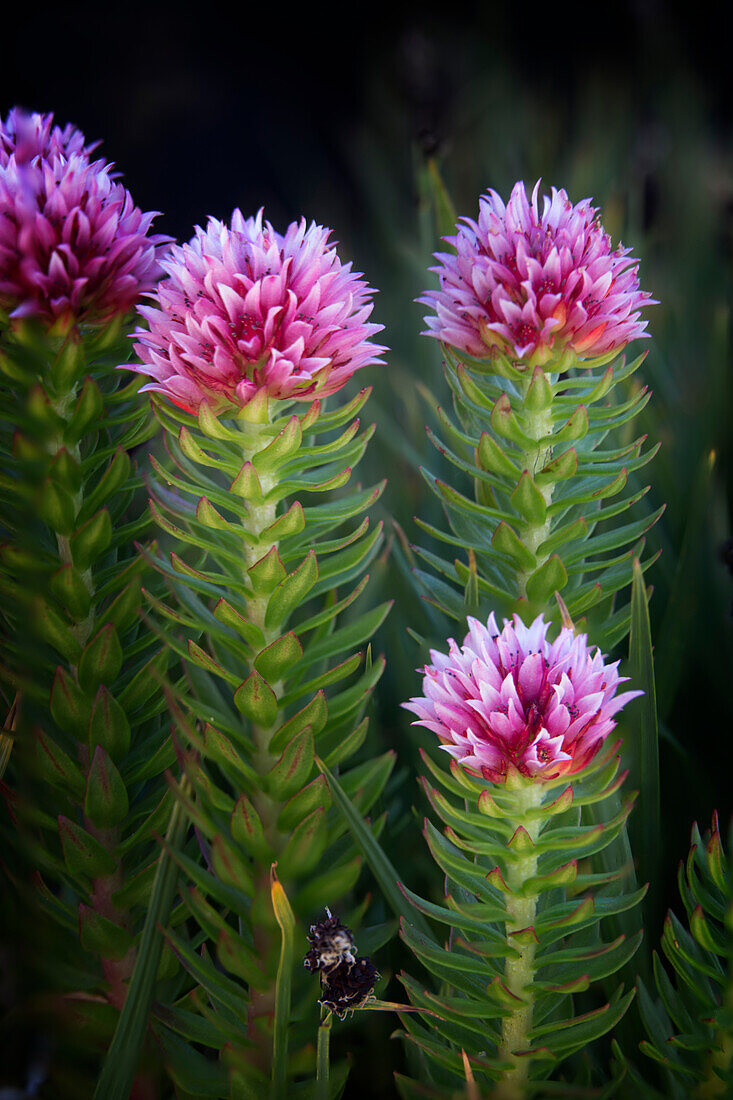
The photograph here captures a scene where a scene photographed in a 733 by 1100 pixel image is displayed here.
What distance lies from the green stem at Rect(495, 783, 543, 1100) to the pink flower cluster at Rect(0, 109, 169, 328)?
0.23 metres

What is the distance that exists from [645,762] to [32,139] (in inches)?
13.1

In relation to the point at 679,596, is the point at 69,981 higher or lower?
lower

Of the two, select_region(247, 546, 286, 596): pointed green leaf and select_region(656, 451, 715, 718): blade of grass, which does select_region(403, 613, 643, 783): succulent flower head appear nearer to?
select_region(247, 546, 286, 596): pointed green leaf

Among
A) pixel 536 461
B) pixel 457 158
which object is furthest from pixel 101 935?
pixel 457 158

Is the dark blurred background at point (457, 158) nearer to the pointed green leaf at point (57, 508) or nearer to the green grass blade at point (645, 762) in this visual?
the green grass blade at point (645, 762)

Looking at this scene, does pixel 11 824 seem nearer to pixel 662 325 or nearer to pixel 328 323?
pixel 328 323

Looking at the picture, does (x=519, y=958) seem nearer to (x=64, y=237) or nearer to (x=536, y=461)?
(x=536, y=461)

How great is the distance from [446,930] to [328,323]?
26 cm

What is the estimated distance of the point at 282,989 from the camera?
0.28 metres

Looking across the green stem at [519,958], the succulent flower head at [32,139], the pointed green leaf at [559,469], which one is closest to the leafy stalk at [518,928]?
the green stem at [519,958]

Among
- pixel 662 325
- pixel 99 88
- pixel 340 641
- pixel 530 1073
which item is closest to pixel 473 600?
pixel 340 641

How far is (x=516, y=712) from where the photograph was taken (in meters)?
0.27

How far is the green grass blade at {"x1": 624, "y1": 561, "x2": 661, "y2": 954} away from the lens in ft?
1.13

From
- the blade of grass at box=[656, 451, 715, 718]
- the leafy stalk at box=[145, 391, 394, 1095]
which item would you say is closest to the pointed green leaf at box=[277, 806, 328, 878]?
the leafy stalk at box=[145, 391, 394, 1095]
